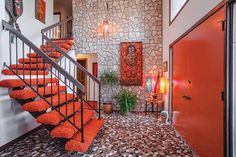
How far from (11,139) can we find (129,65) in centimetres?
396

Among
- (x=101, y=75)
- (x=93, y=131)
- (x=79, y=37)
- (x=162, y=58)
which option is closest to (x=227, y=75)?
(x=93, y=131)

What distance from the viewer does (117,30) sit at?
581 cm

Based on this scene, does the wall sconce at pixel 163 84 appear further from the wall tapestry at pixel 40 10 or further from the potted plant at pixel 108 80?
the wall tapestry at pixel 40 10

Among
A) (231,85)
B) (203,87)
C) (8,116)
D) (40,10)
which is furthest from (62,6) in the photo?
(231,85)

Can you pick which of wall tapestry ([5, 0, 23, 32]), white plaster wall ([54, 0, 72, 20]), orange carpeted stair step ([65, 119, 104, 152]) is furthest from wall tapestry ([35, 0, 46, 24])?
orange carpeted stair step ([65, 119, 104, 152])

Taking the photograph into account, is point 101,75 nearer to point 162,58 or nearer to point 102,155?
point 162,58

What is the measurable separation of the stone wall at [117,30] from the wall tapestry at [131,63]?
0.51 feet

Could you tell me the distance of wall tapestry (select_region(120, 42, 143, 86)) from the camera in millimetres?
5695

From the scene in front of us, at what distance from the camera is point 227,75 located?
170cm

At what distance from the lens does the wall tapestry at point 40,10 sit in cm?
490

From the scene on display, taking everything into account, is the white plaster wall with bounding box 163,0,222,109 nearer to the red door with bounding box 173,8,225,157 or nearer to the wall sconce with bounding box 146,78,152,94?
the red door with bounding box 173,8,225,157

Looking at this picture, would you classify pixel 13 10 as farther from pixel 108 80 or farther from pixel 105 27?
pixel 108 80

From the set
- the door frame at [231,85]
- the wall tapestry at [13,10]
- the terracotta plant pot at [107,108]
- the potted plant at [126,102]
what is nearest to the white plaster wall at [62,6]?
the wall tapestry at [13,10]

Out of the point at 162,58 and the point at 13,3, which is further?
the point at 162,58
